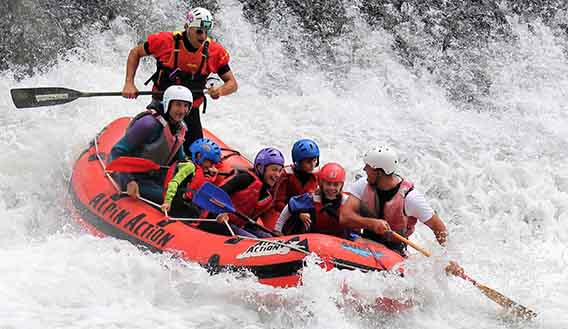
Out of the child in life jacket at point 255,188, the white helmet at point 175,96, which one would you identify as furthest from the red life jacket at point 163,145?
the child in life jacket at point 255,188

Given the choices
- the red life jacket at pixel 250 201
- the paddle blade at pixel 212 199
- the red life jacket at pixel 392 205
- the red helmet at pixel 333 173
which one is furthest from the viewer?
the red life jacket at pixel 250 201

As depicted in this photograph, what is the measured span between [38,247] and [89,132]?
2.47m

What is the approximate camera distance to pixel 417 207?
4.82 meters

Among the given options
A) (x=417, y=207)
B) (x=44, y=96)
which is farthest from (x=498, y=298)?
(x=44, y=96)

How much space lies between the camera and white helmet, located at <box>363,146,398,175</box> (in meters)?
4.77

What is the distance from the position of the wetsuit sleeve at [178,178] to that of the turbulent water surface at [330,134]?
→ 433 millimetres

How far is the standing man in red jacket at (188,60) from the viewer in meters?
6.14

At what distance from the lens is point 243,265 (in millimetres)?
4641

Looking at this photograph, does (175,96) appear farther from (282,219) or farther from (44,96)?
(44,96)

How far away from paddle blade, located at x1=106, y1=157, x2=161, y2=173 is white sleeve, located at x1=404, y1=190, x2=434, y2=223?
1.81 meters

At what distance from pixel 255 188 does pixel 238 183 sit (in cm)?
13

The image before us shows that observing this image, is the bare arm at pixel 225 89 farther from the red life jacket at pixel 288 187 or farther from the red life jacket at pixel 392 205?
the red life jacket at pixel 392 205

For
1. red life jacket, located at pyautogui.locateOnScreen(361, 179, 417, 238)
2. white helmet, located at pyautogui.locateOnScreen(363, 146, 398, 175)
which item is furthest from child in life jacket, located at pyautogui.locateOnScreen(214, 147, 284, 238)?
white helmet, located at pyautogui.locateOnScreen(363, 146, 398, 175)

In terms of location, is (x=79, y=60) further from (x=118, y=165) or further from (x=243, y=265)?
(x=243, y=265)
